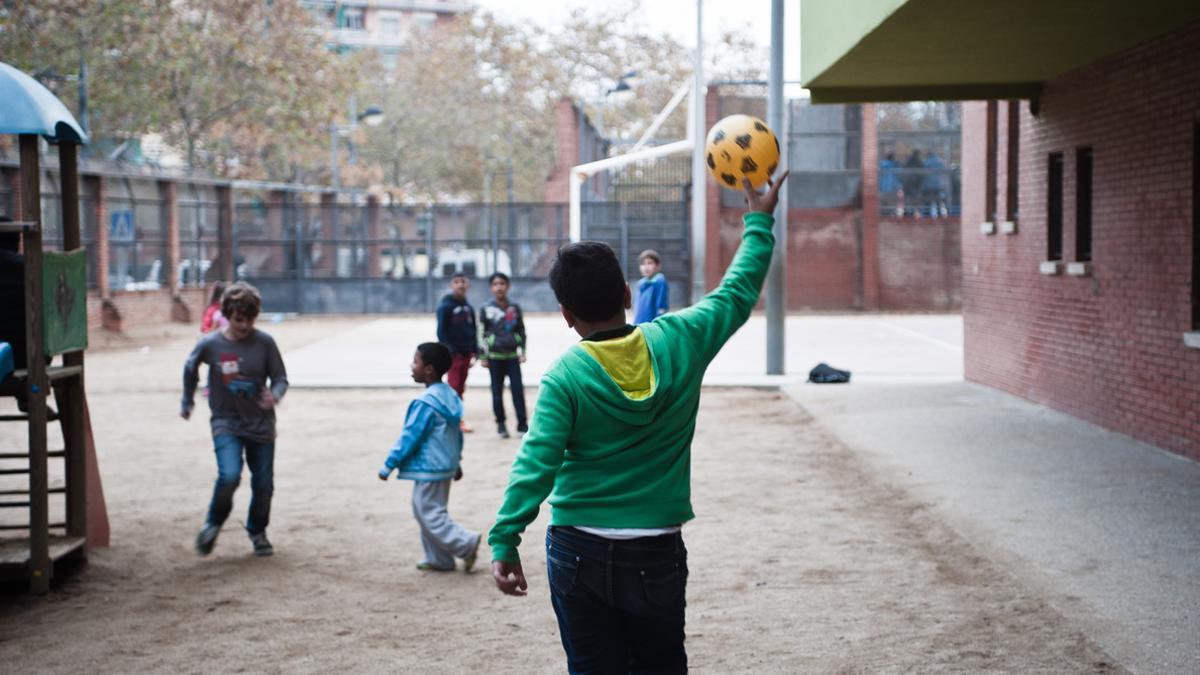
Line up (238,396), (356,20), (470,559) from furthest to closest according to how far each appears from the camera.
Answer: (356,20), (238,396), (470,559)

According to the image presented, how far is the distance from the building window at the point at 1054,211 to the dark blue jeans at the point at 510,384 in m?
6.08

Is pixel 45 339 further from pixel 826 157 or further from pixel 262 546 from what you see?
pixel 826 157

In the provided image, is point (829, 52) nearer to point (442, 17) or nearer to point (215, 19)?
point (215, 19)

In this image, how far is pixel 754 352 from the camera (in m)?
25.0

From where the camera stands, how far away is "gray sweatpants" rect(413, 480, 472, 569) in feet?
26.9

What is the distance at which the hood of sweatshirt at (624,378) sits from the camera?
381 centimetres

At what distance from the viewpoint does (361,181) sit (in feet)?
192

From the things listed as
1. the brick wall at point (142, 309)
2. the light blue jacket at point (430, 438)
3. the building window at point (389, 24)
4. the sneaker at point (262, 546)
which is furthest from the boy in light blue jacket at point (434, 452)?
the building window at point (389, 24)

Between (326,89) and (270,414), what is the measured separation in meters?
31.8

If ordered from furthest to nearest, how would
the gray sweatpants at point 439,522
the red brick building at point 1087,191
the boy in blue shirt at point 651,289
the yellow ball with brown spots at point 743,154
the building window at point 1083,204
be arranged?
the boy in blue shirt at point 651,289, the building window at point 1083,204, the red brick building at point 1087,191, the gray sweatpants at point 439,522, the yellow ball with brown spots at point 743,154

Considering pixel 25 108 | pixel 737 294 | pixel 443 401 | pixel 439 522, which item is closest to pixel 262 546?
pixel 439 522

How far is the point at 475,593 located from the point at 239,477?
1.84m

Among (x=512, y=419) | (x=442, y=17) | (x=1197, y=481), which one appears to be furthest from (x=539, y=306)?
(x=442, y=17)

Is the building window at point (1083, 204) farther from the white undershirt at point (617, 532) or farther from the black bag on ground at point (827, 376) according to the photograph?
the white undershirt at point (617, 532)
